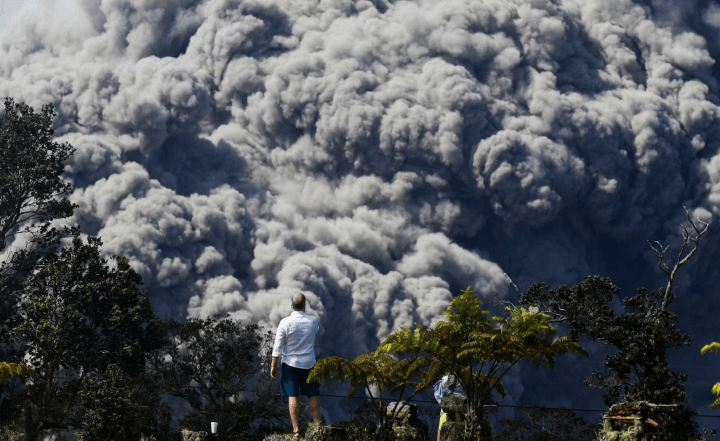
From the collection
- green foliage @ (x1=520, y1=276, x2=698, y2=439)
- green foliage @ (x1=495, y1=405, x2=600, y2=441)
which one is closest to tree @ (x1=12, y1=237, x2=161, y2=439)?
green foliage @ (x1=495, y1=405, x2=600, y2=441)

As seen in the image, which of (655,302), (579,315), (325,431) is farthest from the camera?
(655,302)

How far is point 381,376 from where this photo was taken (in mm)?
11234

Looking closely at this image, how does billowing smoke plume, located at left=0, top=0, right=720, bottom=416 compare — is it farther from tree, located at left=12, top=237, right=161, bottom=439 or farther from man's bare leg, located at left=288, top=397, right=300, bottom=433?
man's bare leg, located at left=288, top=397, right=300, bottom=433

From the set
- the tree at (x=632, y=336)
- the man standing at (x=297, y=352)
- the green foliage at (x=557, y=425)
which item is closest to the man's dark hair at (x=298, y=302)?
the man standing at (x=297, y=352)

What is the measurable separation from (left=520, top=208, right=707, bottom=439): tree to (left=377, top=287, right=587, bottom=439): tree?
4.91m

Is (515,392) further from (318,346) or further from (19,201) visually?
(19,201)

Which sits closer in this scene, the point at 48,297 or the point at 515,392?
the point at 48,297

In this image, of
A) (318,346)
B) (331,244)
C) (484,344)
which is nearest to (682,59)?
(331,244)

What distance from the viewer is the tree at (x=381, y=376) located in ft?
33.2

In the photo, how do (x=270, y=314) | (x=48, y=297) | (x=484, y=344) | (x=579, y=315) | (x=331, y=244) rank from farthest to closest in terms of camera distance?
1. (x=331, y=244)
2. (x=270, y=314)
3. (x=48, y=297)
4. (x=579, y=315)
5. (x=484, y=344)

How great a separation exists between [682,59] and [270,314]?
49730 mm

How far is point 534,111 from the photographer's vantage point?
86.4 metres

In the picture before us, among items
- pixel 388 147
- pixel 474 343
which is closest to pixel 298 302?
pixel 474 343

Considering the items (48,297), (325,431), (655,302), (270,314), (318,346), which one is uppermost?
(325,431)
